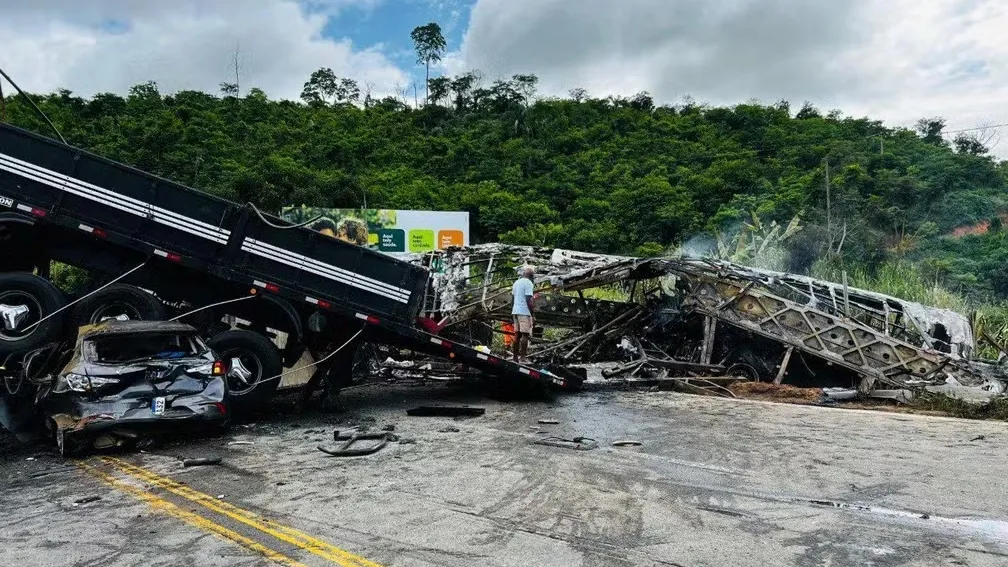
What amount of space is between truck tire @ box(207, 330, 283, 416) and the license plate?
194 centimetres

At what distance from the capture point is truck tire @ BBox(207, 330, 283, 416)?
9.80 meters

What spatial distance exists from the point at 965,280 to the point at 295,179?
3073 centimetres

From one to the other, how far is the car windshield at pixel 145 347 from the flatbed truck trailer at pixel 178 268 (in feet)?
3.71

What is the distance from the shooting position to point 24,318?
29.6 feet

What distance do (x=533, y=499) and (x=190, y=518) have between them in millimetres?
2610

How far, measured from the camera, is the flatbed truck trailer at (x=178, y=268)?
29.9ft

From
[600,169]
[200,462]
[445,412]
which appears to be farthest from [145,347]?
[600,169]

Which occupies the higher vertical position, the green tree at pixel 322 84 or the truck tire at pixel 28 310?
the green tree at pixel 322 84

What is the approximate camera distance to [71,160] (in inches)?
365

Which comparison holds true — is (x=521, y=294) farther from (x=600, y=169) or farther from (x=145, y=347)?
(x=600, y=169)

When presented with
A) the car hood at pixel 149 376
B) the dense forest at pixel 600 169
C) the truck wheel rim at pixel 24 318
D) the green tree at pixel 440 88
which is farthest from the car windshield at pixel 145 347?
the green tree at pixel 440 88

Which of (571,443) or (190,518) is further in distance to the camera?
(571,443)

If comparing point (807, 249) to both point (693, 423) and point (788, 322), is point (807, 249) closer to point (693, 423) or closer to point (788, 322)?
point (788, 322)

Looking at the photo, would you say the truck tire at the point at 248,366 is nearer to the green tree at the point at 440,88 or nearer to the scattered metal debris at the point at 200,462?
the scattered metal debris at the point at 200,462
